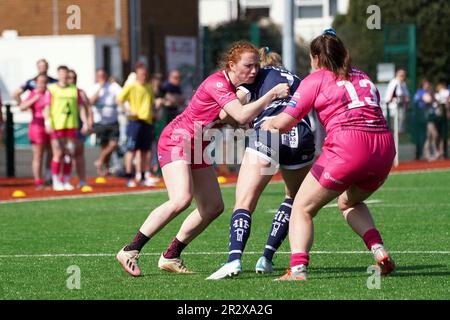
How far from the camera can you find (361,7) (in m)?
51.8

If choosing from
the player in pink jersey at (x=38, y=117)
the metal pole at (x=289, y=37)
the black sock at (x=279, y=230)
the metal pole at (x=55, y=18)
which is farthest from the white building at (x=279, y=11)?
the black sock at (x=279, y=230)

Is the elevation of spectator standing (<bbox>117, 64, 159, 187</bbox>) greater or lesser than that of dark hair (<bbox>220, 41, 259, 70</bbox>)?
lesser

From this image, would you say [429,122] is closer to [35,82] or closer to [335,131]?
[35,82]

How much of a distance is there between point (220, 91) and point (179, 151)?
694 millimetres

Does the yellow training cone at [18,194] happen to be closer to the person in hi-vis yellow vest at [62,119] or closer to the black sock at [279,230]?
the person in hi-vis yellow vest at [62,119]

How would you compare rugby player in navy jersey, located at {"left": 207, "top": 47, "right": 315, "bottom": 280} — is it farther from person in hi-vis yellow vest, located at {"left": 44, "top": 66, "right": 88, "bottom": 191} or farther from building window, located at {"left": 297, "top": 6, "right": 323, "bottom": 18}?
building window, located at {"left": 297, "top": 6, "right": 323, "bottom": 18}

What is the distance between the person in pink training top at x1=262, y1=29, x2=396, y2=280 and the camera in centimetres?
954

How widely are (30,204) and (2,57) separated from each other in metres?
22.6

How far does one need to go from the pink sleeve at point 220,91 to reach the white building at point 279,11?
48.2 meters

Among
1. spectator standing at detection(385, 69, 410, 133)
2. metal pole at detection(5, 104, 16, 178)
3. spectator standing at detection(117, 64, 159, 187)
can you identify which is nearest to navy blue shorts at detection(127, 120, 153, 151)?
spectator standing at detection(117, 64, 159, 187)

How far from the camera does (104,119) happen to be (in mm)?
25141

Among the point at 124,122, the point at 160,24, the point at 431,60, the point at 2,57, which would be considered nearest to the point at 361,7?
the point at 431,60

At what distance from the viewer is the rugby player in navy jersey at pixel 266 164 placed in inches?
401

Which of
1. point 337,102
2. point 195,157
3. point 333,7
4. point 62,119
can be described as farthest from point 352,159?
point 333,7
